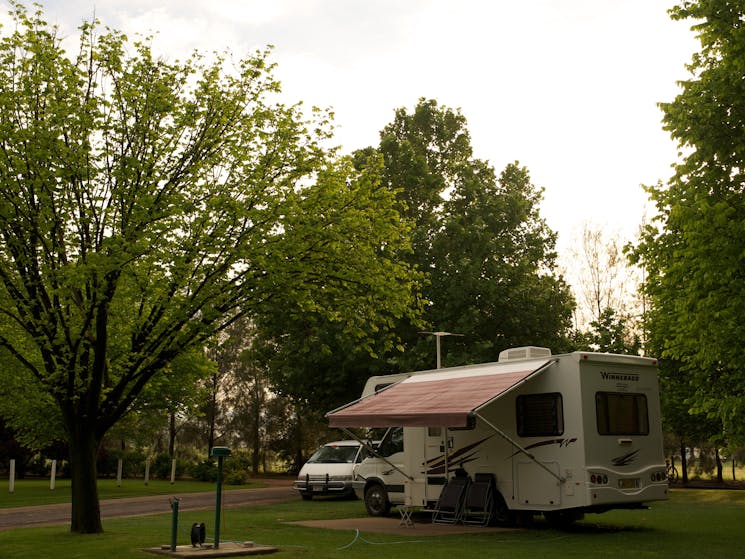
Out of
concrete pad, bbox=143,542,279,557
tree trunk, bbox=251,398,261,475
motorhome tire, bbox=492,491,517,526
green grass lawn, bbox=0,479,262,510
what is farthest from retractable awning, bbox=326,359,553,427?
tree trunk, bbox=251,398,261,475

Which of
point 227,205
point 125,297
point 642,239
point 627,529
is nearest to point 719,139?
point 642,239

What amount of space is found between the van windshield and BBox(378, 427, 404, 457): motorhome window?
24.7 feet

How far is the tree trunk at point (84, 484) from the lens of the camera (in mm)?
15094

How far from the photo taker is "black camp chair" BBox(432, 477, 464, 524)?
54.2 feet

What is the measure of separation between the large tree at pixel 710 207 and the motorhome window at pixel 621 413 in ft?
8.36

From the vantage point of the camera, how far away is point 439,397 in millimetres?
15945

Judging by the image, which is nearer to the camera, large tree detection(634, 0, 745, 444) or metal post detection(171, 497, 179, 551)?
metal post detection(171, 497, 179, 551)

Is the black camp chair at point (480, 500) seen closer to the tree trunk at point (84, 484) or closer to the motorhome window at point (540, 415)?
the motorhome window at point (540, 415)

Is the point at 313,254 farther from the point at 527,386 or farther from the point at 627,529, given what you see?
the point at 627,529

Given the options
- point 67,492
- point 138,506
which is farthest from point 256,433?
point 138,506

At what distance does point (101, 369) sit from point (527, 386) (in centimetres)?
784

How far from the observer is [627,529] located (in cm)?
1625

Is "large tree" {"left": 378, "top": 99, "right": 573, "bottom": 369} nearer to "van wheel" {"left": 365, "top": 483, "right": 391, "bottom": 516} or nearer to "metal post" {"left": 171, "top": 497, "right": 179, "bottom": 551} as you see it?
"van wheel" {"left": 365, "top": 483, "right": 391, "bottom": 516}

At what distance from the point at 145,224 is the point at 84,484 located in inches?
192
